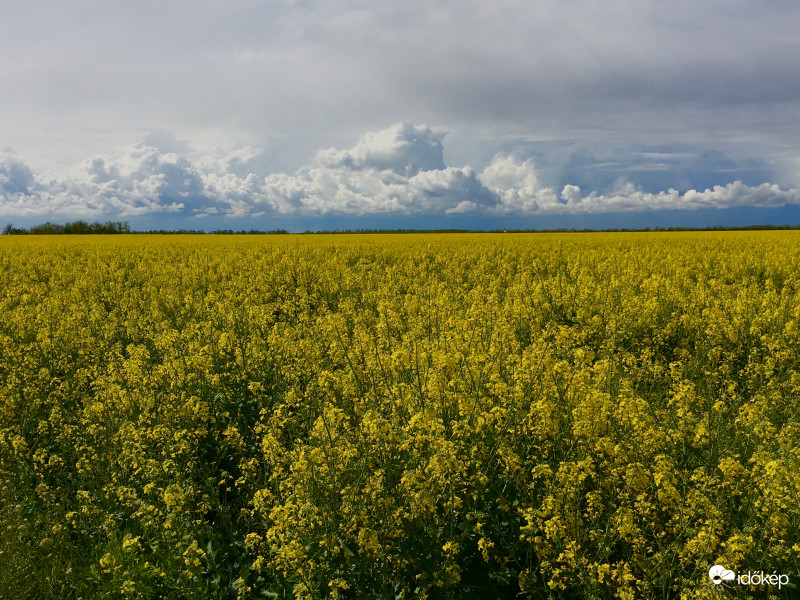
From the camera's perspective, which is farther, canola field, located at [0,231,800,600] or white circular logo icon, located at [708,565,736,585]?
canola field, located at [0,231,800,600]

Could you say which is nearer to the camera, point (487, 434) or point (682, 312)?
point (487, 434)

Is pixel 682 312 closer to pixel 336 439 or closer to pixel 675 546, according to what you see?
pixel 675 546

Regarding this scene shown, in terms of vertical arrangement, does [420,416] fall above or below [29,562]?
above

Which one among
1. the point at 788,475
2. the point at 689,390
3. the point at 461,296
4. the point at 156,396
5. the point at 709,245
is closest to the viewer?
the point at 788,475

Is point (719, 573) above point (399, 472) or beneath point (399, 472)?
beneath

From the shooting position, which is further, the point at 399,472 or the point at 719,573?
the point at 399,472

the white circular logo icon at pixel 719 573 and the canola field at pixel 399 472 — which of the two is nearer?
the white circular logo icon at pixel 719 573

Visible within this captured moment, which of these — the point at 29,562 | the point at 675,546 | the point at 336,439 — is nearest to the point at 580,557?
the point at 675,546

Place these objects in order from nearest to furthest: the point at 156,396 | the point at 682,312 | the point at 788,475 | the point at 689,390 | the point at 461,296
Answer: the point at 788,475 < the point at 689,390 < the point at 156,396 < the point at 682,312 < the point at 461,296

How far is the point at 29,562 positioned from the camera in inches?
158

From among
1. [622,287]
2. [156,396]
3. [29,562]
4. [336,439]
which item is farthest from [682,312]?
[29,562]

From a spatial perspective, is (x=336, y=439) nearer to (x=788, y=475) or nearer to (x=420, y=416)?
(x=420, y=416)

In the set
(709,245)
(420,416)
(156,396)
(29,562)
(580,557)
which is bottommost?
(29,562)

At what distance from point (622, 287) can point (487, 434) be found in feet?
26.8
